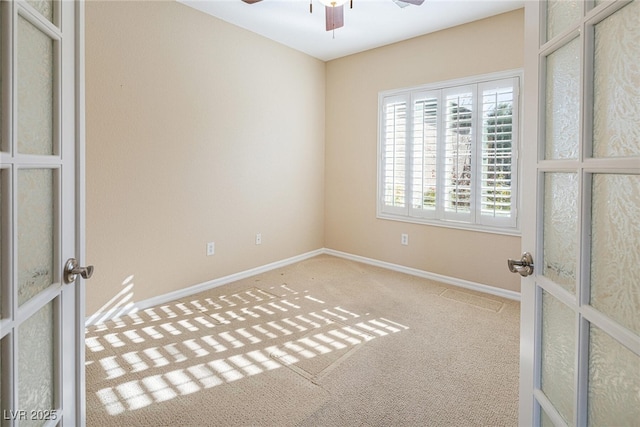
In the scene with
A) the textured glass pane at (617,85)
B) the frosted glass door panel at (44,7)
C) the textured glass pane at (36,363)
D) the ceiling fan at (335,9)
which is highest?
the ceiling fan at (335,9)

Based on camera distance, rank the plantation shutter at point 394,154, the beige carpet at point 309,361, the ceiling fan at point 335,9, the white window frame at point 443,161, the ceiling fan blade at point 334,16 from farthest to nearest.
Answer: the plantation shutter at point 394,154 < the white window frame at point 443,161 < the ceiling fan blade at point 334,16 < the ceiling fan at point 335,9 < the beige carpet at point 309,361

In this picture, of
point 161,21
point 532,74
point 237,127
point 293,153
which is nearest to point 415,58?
point 293,153

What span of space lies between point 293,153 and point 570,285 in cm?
376

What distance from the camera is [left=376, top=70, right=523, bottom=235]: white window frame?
3234 mm

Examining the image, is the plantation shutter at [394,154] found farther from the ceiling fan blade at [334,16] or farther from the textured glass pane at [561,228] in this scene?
the textured glass pane at [561,228]

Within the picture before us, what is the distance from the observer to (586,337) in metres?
0.81

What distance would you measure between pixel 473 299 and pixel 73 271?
3215mm

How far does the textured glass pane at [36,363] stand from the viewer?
819 millimetres

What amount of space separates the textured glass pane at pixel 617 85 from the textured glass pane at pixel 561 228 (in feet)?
0.45

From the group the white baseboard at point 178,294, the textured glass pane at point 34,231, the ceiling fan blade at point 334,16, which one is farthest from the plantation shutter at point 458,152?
the textured glass pane at point 34,231

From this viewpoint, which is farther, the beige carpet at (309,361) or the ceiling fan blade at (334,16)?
the ceiling fan blade at (334,16)

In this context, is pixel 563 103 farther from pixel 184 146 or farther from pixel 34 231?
pixel 184 146

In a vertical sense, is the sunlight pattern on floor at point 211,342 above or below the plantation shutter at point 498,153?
below

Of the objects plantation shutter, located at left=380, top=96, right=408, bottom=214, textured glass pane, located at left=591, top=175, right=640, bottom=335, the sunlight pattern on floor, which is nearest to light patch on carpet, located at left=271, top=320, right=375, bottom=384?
the sunlight pattern on floor
